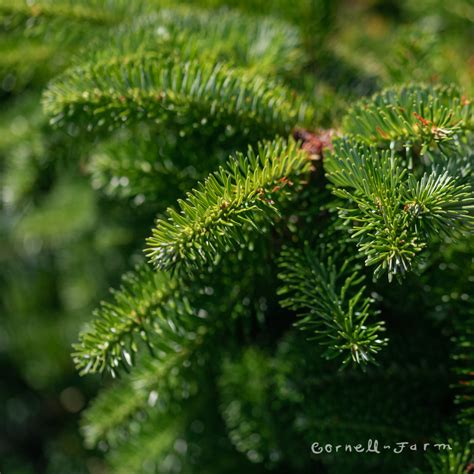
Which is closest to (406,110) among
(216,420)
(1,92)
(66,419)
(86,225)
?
(216,420)

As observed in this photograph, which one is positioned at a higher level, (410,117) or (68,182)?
(410,117)

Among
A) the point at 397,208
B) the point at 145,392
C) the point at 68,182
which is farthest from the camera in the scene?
the point at 68,182

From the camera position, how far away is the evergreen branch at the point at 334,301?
458 millimetres

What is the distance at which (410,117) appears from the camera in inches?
20.2

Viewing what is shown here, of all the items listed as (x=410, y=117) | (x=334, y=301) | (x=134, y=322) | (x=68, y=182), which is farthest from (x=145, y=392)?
(x=68, y=182)

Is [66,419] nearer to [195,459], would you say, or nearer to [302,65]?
[195,459]

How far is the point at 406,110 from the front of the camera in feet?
1.69

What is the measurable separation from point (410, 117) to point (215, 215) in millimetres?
216

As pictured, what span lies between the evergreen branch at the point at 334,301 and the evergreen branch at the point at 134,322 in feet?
0.39

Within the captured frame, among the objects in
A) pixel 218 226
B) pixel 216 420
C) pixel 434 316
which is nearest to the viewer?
pixel 218 226

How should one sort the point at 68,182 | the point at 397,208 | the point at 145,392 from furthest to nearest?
the point at 68,182
the point at 145,392
the point at 397,208

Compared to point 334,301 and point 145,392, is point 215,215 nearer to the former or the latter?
point 334,301

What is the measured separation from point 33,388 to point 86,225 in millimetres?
478

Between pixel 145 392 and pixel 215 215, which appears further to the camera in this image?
pixel 145 392
